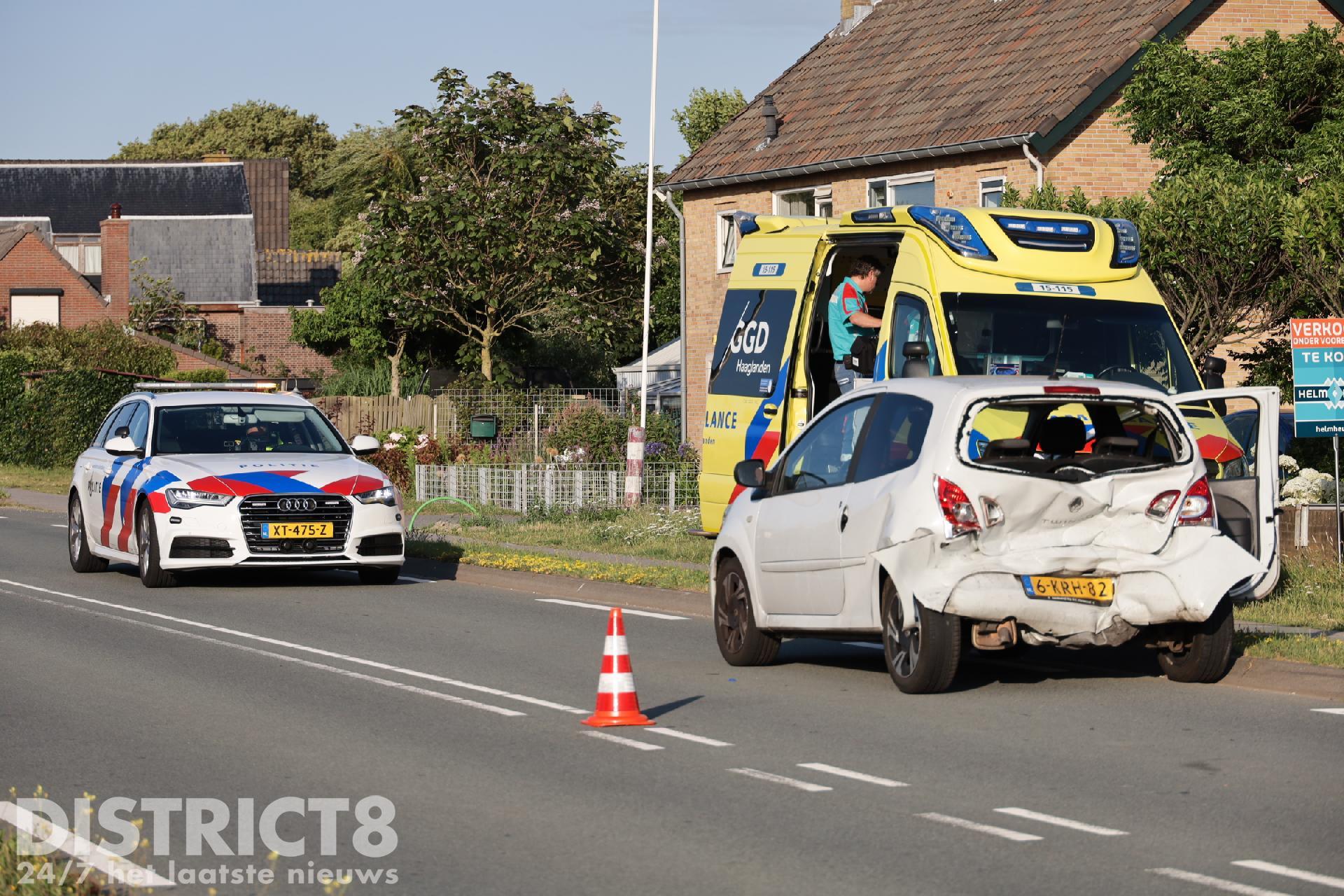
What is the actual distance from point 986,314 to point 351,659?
5099 mm

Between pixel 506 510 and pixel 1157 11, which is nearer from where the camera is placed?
pixel 506 510

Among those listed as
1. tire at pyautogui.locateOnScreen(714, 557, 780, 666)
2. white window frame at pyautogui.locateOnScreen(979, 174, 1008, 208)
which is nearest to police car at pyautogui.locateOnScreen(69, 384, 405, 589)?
tire at pyautogui.locateOnScreen(714, 557, 780, 666)

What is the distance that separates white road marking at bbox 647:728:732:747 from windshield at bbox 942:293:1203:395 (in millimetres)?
5071

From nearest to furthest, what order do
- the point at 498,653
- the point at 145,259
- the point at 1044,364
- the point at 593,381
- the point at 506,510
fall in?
the point at 498,653 → the point at 1044,364 → the point at 506,510 → the point at 593,381 → the point at 145,259

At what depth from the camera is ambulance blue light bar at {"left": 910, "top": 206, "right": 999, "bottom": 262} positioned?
14156mm

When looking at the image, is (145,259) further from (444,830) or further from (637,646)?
(444,830)

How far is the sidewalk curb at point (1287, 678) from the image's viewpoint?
34.8 feet

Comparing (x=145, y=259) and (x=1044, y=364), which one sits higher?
(x=145, y=259)

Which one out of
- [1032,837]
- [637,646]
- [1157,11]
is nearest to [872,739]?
[1032,837]

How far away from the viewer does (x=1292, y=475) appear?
1856cm

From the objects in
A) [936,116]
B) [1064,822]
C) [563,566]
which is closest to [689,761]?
[1064,822]

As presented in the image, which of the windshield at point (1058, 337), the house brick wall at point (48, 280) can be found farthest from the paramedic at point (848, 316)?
the house brick wall at point (48, 280)

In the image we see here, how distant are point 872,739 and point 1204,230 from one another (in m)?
11.9

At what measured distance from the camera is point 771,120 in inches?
1455
